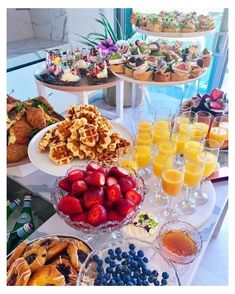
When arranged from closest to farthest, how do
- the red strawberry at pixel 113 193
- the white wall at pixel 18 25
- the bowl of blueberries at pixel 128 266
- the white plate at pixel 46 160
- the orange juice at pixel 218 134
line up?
the bowl of blueberries at pixel 128 266 < the red strawberry at pixel 113 193 < the white plate at pixel 46 160 < the orange juice at pixel 218 134 < the white wall at pixel 18 25

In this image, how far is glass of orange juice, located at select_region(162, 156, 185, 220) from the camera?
2.81ft

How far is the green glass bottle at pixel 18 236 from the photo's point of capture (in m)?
0.90

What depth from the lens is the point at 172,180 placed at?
2.81 ft

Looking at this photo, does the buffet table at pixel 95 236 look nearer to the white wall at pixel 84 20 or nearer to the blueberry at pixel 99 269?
the blueberry at pixel 99 269

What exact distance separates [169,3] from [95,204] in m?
0.89

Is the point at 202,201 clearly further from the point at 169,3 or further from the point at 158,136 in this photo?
the point at 169,3

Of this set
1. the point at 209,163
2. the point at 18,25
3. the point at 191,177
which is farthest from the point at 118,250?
the point at 18,25

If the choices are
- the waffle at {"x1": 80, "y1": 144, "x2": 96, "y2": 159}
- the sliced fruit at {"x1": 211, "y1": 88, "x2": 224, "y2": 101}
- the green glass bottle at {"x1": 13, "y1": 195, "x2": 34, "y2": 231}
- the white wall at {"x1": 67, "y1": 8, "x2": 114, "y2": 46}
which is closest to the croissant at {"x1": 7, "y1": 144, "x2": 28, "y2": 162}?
the green glass bottle at {"x1": 13, "y1": 195, "x2": 34, "y2": 231}

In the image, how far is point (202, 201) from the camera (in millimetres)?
927

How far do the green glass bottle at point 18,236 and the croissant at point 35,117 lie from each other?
0.44 m

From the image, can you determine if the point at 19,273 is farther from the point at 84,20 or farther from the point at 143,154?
the point at 84,20

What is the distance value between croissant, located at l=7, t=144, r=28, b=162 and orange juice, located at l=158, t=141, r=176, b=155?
565 mm

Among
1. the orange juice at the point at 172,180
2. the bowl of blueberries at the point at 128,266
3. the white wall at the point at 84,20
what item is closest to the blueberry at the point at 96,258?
the bowl of blueberries at the point at 128,266

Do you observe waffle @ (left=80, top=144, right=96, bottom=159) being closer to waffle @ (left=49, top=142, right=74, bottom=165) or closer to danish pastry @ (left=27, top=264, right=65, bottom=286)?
waffle @ (left=49, top=142, right=74, bottom=165)
